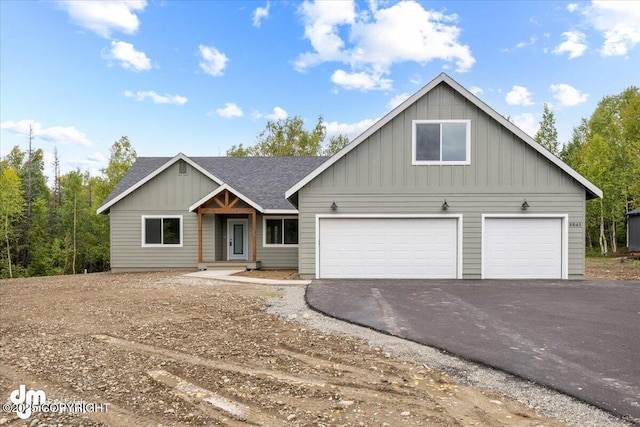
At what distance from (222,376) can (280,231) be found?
12086mm

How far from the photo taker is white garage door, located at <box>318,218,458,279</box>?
12.0m

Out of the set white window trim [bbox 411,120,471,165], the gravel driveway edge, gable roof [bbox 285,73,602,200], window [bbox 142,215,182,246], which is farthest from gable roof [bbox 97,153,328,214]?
the gravel driveway edge

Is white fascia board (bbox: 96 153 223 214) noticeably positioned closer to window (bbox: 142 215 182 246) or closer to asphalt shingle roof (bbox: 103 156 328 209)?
asphalt shingle roof (bbox: 103 156 328 209)

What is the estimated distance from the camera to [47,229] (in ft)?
85.9

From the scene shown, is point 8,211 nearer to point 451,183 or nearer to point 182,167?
point 182,167

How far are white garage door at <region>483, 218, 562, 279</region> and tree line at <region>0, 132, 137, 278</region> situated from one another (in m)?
24.8

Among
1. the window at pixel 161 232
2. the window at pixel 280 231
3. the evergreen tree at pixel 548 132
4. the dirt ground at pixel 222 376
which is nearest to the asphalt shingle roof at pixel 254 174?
the window at pixel 280 231

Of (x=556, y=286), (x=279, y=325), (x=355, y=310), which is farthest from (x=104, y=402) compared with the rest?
(x=556, y=286)

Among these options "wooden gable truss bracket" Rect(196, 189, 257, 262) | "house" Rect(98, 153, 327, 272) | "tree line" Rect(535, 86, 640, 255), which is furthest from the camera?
"tree line" Rect(535, 86, 640, 255)

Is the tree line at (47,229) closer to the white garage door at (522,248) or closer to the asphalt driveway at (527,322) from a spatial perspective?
the asphalt driveway at (527,322)

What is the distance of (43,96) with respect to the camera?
19.8m

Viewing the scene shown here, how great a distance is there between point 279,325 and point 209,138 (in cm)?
2932

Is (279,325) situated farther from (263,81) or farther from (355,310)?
(263,81)

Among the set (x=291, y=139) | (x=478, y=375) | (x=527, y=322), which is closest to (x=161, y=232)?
(x=527, y=322)
